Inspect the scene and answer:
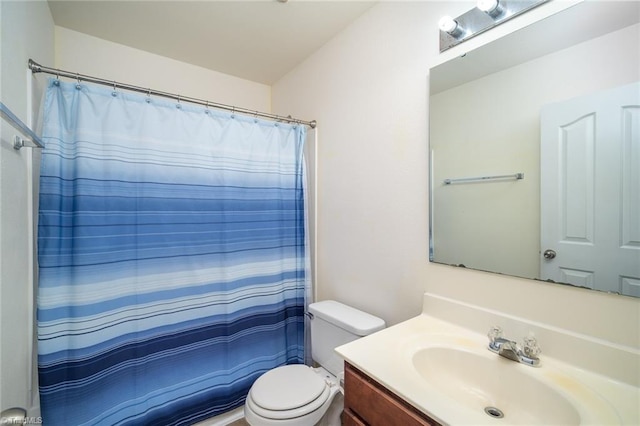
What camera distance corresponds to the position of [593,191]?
2.76 ft

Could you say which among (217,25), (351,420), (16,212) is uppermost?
(217,25)

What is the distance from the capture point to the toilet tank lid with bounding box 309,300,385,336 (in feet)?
4.50

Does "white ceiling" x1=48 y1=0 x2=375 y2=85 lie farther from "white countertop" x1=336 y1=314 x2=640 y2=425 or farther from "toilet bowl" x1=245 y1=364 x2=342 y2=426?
"toilet bowl" x1=245 y1=364 x2=342 y2=426

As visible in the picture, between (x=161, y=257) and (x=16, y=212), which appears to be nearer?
(x=16, y=212)

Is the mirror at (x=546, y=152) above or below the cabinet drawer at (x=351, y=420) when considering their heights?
above

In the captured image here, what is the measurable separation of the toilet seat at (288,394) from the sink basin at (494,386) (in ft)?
2.10

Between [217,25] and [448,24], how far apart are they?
4.52 ft

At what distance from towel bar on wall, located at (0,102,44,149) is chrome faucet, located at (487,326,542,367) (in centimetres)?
167

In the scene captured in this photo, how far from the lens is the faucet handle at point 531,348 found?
890 mm

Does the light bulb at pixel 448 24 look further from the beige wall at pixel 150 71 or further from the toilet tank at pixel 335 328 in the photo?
the beige wall at pixel 150 71

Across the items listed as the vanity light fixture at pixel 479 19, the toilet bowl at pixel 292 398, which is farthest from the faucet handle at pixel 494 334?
the vanity light fixture at pixel 479 19

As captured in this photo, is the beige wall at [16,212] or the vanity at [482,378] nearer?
the vanity at [482,378]

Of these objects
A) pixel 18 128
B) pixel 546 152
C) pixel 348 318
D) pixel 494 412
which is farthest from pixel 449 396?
pixel 18 128

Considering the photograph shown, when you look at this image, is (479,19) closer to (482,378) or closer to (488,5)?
(488,5)
